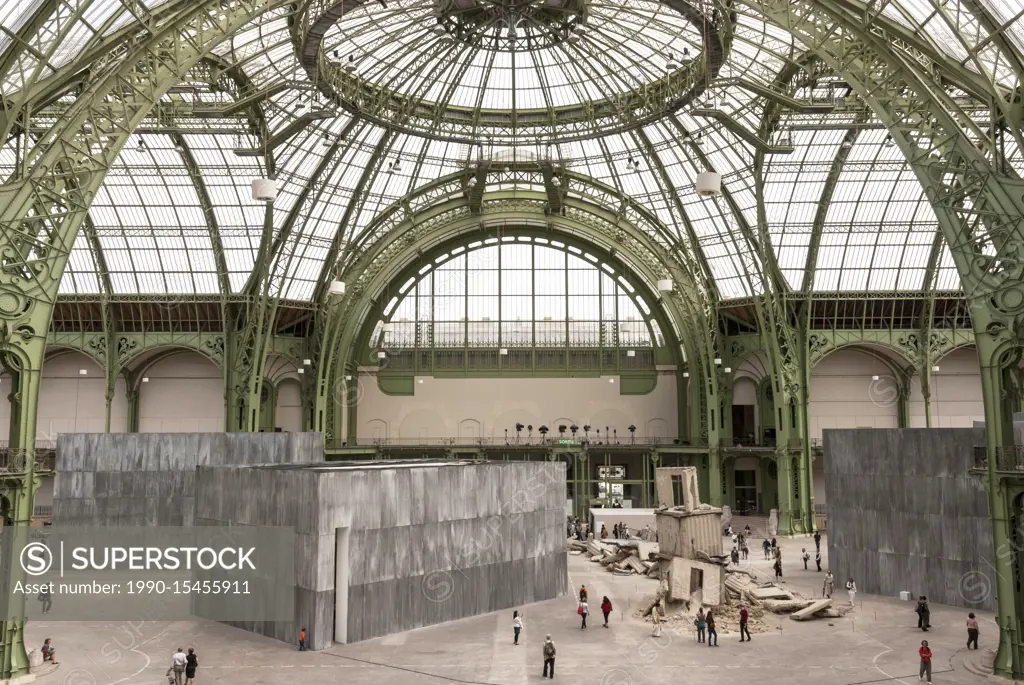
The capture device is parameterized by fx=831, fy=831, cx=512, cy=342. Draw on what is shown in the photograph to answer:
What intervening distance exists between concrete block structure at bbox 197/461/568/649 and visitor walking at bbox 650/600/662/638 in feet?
18.8

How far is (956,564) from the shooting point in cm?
3497

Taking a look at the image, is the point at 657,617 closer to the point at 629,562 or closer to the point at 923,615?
the point at 923,615

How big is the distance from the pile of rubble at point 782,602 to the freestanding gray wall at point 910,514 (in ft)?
13.0

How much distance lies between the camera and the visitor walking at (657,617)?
104 ft

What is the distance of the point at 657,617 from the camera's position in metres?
32.9

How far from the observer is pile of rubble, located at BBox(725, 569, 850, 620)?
34.3 meters

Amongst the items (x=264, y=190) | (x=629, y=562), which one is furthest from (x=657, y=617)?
(x=264, y=190)

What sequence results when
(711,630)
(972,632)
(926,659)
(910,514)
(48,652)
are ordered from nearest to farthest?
(926,659) → (48,652) → (972,632) → (711,630) → (910,514)

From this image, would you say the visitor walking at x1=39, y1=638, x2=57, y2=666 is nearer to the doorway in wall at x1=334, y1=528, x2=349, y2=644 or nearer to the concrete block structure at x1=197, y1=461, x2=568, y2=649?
the concrete block structure at x1=197, y1=461, x2=568, y2=649

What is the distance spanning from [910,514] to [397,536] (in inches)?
892

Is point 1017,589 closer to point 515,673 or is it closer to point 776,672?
point 776,672

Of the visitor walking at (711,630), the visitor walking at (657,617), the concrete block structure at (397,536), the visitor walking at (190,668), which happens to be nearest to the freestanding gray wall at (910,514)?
the visitor walking at (657,617)

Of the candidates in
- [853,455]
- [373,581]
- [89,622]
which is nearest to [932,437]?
[853,455]

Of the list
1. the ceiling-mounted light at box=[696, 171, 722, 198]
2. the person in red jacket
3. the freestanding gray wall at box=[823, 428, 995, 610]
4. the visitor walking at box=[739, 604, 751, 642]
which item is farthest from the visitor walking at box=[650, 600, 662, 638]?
the ceiling-mounted light at box=[696, 171, 722, 198]
